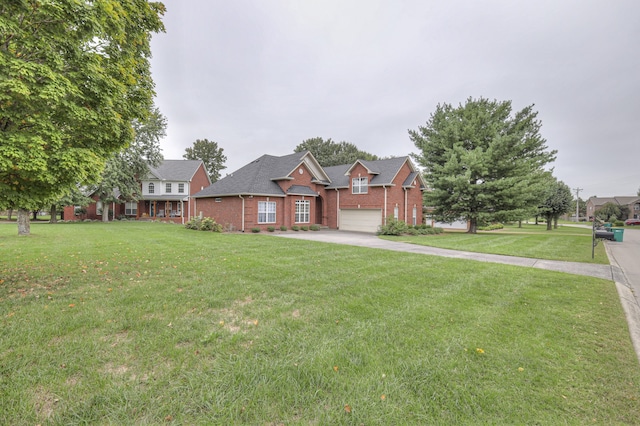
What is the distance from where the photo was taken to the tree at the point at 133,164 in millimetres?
28984

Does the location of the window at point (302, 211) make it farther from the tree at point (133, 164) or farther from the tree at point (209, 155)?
the tree at point (209, 155)

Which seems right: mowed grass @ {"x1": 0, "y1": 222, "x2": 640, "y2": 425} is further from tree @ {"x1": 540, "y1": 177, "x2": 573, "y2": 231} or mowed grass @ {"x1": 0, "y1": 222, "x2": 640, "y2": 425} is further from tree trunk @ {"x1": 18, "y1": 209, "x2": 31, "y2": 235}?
tree @ {"x1": 540, "y1": 177, "x2": 573, "y2": 231}

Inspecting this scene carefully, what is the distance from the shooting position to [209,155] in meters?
58.4

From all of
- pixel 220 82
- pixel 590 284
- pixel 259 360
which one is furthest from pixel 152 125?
pixel 590 284

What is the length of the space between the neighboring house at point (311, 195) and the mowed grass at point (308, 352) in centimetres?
1501

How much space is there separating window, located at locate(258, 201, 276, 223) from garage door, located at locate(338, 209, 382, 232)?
22.5ft

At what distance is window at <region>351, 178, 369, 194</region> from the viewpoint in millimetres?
24156

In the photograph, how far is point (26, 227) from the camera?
631 inches

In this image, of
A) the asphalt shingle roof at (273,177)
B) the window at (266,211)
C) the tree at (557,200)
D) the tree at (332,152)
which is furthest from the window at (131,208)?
the tree at (557,200)

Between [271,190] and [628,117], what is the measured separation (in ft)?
88.9

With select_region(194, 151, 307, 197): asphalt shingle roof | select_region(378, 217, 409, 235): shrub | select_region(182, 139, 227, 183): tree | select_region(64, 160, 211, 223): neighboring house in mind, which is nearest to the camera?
select_region(378, 217, 409, 235): shrub

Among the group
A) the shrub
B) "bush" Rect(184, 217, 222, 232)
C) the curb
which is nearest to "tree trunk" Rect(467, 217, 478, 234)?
the shrub

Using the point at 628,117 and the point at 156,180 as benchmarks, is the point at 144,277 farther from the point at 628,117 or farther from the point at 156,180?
the point at 156,180

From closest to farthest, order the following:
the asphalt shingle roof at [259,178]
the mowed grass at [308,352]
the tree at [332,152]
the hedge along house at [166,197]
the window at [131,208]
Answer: the mowed grass at [308,352] < the asphalt shingle roof at [259,178] < the hedge along house at [166,197] < the window at [131,208] < the tree at [332,152]
